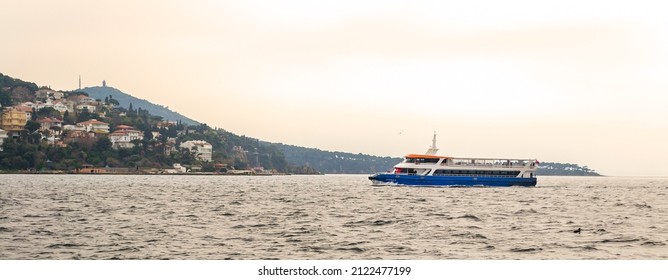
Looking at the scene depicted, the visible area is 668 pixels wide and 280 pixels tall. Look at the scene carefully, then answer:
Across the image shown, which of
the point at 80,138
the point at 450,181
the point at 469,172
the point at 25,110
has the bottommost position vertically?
the point at 450,181

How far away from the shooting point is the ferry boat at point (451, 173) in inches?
3465

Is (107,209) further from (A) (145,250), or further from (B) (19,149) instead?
(B) (19,149)

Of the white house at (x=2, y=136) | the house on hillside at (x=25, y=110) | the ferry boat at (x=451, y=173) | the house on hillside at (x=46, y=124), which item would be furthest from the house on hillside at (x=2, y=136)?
the ferry boat at (x=451, y=173)

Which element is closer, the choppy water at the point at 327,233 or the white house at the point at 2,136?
the choppy water at the point at 327,233

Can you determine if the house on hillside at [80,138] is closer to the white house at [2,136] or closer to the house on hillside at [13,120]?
the house on hillside at [13,120]

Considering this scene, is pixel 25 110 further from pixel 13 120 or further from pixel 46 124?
pixel 13 120

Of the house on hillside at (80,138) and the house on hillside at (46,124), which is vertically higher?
the house on hillside at (46,124)

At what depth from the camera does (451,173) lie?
8906 cm

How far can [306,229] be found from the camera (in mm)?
34938

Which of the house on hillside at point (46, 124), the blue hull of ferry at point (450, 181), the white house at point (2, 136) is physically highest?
the house on hillside at point (46, 124)

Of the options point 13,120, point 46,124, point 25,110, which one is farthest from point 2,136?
point 25,110

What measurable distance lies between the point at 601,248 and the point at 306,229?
12.0 m

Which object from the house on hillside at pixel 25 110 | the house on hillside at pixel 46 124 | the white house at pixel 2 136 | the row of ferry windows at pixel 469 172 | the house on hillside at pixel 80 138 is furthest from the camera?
the house on hillside at pixel 25 110

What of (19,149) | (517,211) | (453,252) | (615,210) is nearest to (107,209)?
(517,211)
